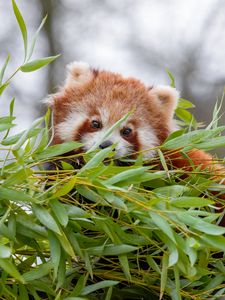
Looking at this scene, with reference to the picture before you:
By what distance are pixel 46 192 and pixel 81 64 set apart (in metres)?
1.56

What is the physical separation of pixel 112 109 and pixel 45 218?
1298 millimetres

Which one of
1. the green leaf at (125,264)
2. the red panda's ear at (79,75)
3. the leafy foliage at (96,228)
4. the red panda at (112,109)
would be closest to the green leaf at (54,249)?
the leafy foliage at (96,228)

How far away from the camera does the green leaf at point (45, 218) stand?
5.69 feet

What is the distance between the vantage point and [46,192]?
1812 mm

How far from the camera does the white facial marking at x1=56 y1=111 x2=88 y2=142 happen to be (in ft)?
9.95

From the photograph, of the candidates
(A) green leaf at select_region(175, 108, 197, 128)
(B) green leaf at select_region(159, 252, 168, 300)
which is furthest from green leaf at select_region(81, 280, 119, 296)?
(A) green leaf at select_region(175, 108, 197, 128)

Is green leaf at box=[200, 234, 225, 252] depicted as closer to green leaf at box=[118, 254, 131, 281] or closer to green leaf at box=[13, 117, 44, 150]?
green leaf at box=[118, 254, 131, 281]

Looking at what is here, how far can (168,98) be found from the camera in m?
3.12

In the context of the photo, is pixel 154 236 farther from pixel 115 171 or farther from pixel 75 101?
pixel 75 101

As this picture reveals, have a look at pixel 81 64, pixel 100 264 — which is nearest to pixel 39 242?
pixel 100 264

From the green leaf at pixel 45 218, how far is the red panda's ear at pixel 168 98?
4.53ft

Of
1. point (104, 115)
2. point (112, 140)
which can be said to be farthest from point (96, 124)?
point (112, 140)

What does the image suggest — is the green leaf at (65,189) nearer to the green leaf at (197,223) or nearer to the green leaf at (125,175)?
the green leaf at (125,175)

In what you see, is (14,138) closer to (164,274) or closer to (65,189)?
(65,189)
